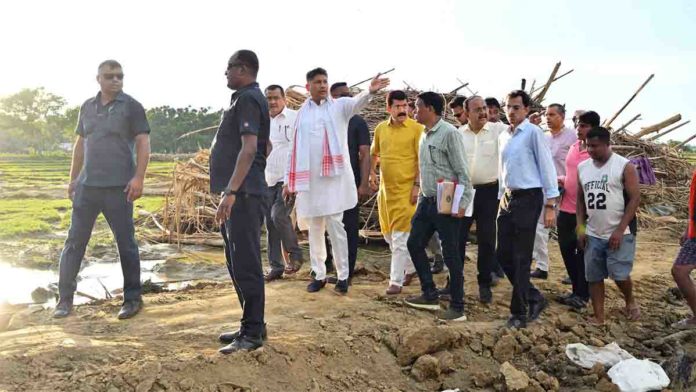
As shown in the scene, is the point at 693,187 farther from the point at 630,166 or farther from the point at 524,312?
the point at 524,312

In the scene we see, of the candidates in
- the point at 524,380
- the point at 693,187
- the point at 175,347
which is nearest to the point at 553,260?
the point at 693,187

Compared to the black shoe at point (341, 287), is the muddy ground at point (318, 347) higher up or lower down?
lower down

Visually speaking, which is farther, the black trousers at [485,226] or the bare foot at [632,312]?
the black trousers at [485,226]

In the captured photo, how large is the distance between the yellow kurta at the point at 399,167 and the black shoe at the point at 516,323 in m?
1.13

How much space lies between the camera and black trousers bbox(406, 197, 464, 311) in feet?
14.8

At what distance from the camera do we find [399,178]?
5.09 metres

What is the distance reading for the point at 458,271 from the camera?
14.9 ft

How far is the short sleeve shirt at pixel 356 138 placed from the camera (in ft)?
18.0

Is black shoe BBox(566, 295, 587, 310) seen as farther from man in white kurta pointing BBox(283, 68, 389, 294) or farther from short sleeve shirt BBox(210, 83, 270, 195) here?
short sleeve shirt BBox(210, 83, 270, 195)

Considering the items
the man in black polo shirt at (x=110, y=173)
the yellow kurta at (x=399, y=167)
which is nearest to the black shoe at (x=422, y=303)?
the yellow kurta at (x=399, y=167)

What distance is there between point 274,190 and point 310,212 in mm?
872

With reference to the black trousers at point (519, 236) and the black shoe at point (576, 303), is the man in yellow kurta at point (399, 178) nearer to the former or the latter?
the black trousers at point (519, 236)

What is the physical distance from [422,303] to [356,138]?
163 cm

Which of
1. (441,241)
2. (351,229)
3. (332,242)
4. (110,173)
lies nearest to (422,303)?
(441,241)
